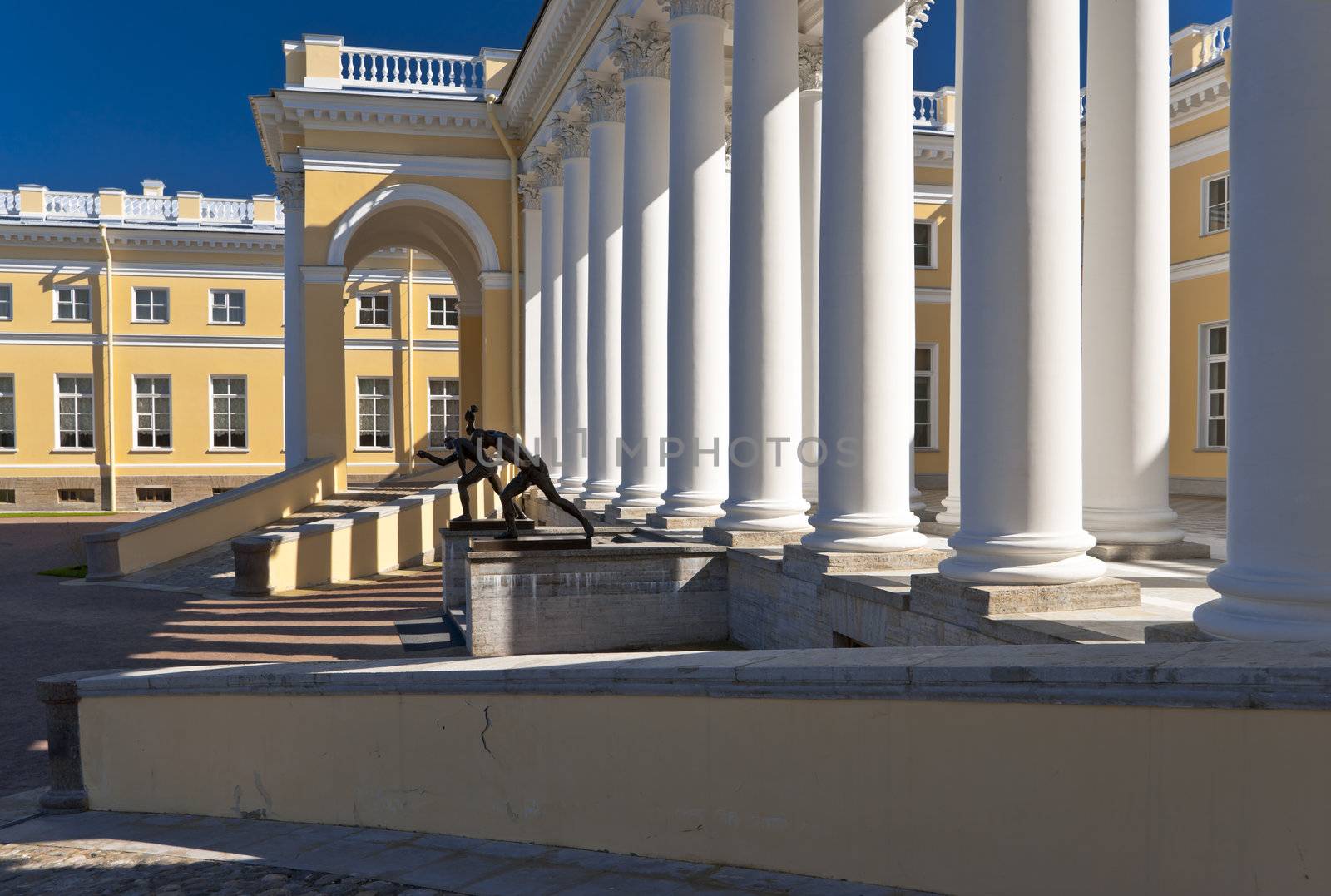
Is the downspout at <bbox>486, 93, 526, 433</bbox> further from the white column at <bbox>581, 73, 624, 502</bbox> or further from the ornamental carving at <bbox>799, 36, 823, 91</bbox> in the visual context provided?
the ornamental carving at <bbox>799, 36, 823, 91</bbox>

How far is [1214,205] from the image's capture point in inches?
1048

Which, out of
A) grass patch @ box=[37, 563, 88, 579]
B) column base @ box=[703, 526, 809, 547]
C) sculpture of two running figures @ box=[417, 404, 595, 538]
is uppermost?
sculpture of two running figures @ box=[417, 404, 595, 538]

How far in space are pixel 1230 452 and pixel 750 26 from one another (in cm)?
812

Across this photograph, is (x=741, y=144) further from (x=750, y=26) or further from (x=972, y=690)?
(x=972, y=690)

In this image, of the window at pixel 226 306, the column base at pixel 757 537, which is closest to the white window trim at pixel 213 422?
the window at pixel 226 306

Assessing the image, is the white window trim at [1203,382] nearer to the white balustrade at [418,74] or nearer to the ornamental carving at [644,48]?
the ornamental carving at [644,48]

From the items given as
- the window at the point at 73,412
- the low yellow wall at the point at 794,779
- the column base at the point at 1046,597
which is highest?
the window at the point at 73,412

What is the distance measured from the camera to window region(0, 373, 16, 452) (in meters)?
43.4

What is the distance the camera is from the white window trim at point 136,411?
1736 inches

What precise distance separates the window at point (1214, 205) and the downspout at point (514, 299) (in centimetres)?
1592

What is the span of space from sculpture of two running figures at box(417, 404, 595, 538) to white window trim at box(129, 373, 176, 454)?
29.3 meters

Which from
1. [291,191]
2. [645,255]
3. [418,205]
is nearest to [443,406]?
[291,191]

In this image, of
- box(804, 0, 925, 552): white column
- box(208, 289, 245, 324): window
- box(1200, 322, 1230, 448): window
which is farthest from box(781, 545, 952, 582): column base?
box(208, 289, 245, 324): window

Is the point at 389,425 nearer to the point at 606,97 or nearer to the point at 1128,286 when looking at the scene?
the point at 606,97
